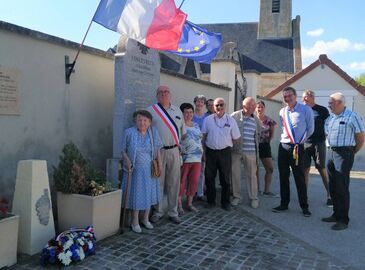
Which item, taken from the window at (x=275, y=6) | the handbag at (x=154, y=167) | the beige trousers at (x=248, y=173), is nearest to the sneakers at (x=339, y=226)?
the beige trousers at (x=248, y=173)

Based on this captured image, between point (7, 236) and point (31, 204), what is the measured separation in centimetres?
45

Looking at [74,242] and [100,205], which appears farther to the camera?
[100,205]

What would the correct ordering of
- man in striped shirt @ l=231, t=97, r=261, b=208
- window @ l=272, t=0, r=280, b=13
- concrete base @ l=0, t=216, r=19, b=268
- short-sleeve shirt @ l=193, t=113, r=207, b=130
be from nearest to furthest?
1. concrete base @ l=0, t=216, r=19, b=268
2. short-sleeve shirt @ l=193, t=113, r=207, b=130
3. man in striped shirt @ l=231, t=97, r=261, b=208
4. window @ l=272, t=0, r=280, b=13

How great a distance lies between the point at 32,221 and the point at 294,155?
3920mm

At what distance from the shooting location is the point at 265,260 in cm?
424

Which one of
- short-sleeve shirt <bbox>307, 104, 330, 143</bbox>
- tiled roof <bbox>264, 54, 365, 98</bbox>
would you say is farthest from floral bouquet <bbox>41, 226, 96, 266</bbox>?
tiled roof <bbox>264, 54, 365, 98</bbox>

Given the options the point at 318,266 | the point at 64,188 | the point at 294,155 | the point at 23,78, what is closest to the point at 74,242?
the point at 64,188

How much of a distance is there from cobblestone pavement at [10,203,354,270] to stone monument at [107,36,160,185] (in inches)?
39.5

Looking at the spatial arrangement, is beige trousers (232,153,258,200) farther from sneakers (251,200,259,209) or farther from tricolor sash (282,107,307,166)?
tricolor sash (282,107,307,166)

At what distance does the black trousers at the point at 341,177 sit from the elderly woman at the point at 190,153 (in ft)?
6.40

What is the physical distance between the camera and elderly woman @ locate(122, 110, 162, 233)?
489 centimetres

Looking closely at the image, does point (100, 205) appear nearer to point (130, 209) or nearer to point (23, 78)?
point (130, 209)

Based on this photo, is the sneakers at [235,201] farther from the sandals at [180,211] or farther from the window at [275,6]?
the window at [275,6]

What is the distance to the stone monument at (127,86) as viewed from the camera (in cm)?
519
